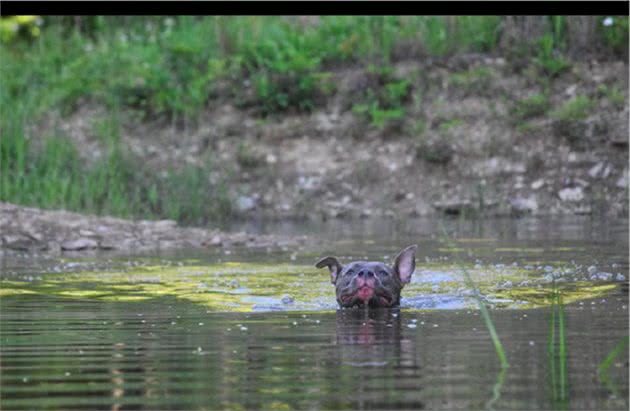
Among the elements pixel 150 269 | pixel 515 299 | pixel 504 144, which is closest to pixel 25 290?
pixel 150 269

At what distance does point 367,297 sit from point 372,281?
0.13 metres

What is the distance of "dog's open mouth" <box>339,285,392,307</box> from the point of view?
34.8 ft

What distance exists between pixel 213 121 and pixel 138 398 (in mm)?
21269

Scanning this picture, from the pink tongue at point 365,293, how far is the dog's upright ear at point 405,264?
469 mm

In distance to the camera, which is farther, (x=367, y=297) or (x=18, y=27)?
(x=18, y=27)

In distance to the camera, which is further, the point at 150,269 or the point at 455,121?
the point at 455,121

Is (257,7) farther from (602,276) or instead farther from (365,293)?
(602,276)

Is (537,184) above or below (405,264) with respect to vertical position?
above

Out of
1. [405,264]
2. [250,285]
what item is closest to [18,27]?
[250,285]

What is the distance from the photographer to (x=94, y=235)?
18531 mm

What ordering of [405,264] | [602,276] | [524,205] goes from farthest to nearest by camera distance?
[524,205]
[602,276]
[405,264]

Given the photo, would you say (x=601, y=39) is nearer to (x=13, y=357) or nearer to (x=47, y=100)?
(x=47, y=100)

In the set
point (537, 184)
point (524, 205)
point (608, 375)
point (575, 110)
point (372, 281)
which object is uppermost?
point (575, 110)

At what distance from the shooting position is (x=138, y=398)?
625 centimetres
